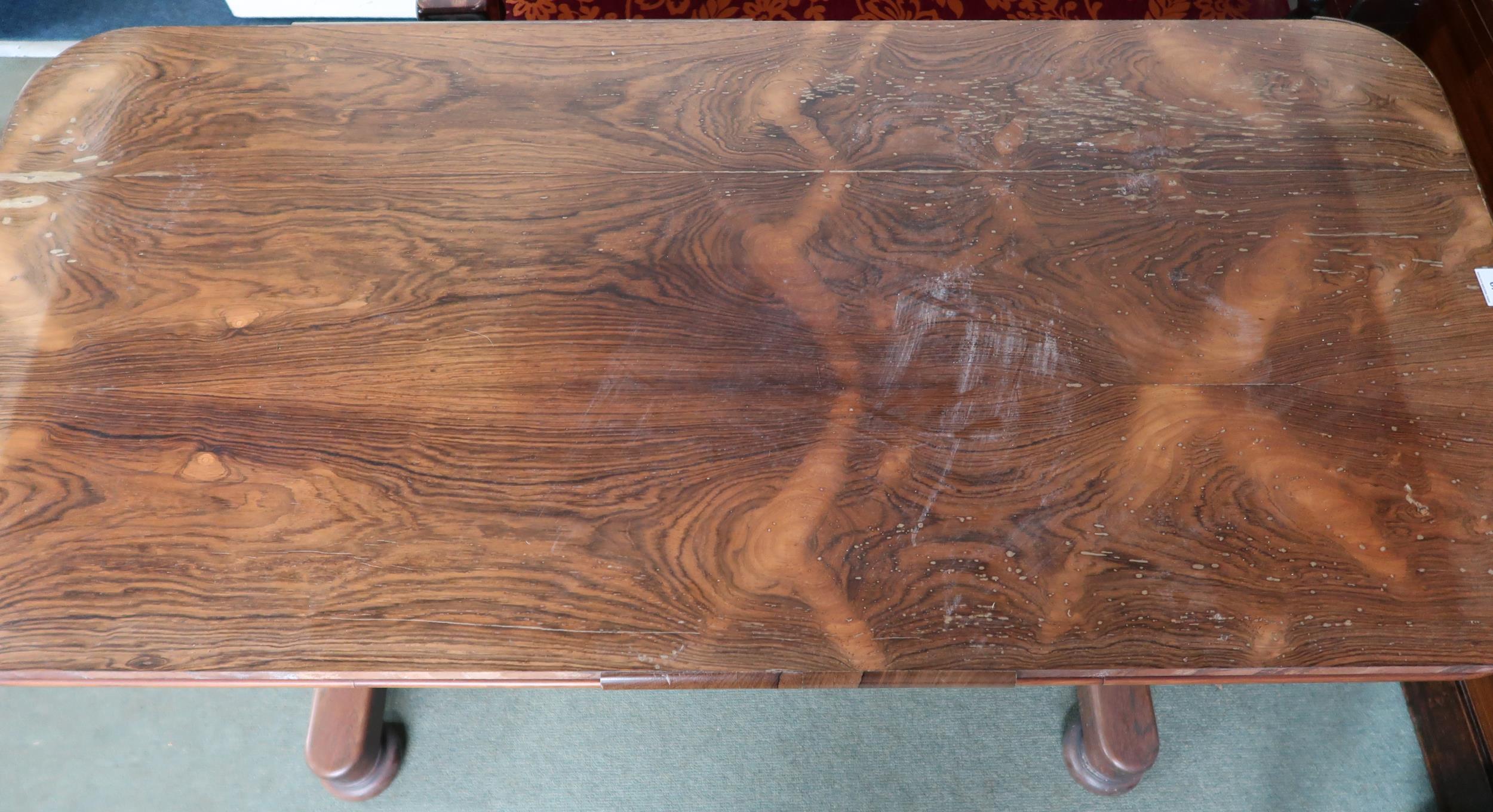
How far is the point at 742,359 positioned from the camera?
824 millimetres

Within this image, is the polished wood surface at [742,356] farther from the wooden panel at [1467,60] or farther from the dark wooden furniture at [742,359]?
the wooden panel at [1467,60]

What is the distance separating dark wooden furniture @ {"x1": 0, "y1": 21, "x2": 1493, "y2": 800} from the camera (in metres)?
0.73

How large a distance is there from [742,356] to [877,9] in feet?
2.50

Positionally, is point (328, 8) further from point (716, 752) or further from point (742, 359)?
point (716, 752)

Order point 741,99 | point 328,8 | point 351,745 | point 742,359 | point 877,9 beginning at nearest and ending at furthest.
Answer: point 742,359 → point 741,99 → point 351,745 → point 877,9 → point 328,8

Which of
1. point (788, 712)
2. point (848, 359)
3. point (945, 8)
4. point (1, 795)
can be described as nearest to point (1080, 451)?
point (848, 359)

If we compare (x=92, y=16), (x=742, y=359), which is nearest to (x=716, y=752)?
(x=742, y=359)

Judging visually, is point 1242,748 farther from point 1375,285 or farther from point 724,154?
point 724,154

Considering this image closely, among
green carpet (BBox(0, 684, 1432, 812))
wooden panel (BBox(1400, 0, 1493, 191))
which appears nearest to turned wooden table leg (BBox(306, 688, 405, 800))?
green carpet (BBox(0, 684, 1432, 812))

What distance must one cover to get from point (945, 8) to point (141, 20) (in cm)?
161

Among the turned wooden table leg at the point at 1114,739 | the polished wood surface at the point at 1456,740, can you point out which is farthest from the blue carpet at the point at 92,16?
the polished wood surface at the point at 1456,740

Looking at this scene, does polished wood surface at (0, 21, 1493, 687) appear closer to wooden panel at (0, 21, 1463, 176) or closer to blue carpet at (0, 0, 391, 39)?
wooden panel at (0, 21, 1463, 176)

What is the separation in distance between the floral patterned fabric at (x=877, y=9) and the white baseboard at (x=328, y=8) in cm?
56

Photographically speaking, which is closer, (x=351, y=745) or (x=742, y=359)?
(x=742, y=359)
